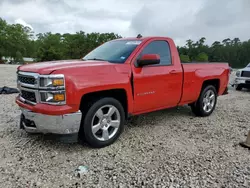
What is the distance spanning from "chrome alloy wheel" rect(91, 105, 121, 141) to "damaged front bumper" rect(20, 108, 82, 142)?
32cm

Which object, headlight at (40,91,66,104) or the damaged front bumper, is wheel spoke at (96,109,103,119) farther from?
headlight at (40,91,66,104)

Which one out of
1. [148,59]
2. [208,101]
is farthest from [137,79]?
[208,101]

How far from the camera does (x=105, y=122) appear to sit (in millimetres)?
3643

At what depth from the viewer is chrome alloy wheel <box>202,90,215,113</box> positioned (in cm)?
556

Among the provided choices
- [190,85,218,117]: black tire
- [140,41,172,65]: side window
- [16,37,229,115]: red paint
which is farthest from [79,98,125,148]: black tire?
[190,85,218,117]: black tire

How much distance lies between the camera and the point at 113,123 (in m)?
3.72

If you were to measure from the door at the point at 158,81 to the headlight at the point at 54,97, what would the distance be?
1302 mm

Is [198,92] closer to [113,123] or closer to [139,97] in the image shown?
[139,97]

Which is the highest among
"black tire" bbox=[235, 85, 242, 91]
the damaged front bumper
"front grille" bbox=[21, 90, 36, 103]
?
"front grille" bbox=[21, 90, 36, 103]

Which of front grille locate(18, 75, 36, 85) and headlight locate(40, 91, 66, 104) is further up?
front grille locate(18, 75, 36, 85)

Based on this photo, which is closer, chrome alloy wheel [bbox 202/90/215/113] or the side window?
the side window

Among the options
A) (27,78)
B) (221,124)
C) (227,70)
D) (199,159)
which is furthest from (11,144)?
(227,70)

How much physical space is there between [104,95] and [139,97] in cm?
67

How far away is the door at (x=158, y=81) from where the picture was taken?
3.96 m
